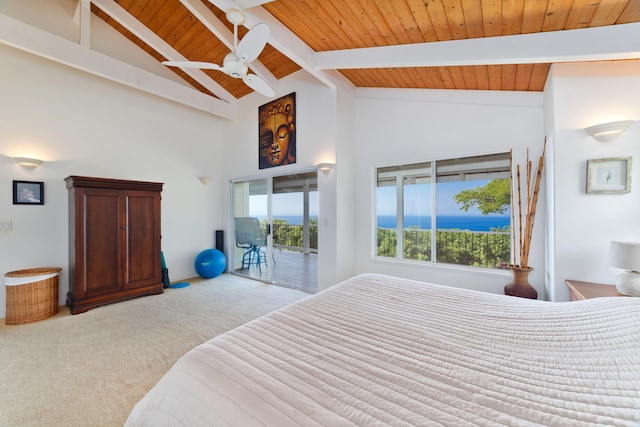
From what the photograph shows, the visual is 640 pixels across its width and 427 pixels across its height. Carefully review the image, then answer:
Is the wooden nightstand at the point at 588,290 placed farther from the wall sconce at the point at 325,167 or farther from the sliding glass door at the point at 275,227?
the sliding glass door at the point at 275,227

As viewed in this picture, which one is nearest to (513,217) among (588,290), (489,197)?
(489,197)

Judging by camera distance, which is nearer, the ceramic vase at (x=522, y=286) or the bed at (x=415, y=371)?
the bed at (x=415, y=371)

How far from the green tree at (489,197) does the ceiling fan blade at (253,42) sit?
10.0ft

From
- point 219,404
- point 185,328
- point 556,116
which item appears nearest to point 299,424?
point 219,404

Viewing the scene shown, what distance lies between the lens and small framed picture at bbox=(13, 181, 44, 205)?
11.4 ft

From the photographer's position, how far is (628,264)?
2.03 meters

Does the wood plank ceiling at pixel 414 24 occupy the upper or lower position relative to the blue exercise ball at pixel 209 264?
upper

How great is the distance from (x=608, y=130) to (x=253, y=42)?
11.1 ft

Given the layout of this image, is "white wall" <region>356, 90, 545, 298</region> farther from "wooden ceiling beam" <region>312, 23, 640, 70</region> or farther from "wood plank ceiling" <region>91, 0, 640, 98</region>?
"wooden ceiling beam" <region>312, 23, 640, 70</region>

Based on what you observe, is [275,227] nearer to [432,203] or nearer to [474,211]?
[432,203]

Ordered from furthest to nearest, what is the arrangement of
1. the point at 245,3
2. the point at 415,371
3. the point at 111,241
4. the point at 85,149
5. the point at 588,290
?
the point at 85,149 < the point at 111,241 < the point at 245,3 < the point at 588,290 < the point at 415,371

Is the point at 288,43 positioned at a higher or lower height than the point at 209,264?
higher

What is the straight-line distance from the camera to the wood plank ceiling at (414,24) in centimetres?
206

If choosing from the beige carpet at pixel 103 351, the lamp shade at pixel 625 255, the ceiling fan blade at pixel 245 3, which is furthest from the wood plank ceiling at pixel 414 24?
the beige carpet at pixel 103 351
